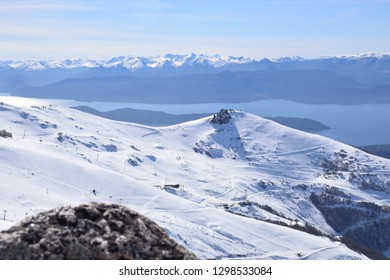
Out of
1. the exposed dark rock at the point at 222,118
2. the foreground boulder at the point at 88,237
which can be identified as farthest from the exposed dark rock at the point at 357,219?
the foreground boulder at the point at 88,237

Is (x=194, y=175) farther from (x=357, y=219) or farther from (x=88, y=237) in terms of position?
(x=88, y=237)

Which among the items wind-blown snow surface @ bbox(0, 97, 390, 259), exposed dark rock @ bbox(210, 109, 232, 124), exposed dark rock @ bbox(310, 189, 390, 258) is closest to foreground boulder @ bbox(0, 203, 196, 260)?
wind-blown snow surface @ bbox(0, 97, 390, 259)

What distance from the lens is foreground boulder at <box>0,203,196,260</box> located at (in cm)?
960

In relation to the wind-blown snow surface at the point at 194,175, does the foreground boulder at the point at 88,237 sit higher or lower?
higher

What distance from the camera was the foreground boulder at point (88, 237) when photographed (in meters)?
9.60

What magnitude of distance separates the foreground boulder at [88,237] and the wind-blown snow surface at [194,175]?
16.8 metres

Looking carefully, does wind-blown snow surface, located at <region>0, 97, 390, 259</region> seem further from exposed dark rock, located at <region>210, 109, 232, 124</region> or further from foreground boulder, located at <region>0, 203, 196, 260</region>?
foreground boulder, located at <region>0, 203, 196, 260</region>

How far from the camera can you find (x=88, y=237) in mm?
9977

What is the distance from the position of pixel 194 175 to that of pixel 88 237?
347 ft

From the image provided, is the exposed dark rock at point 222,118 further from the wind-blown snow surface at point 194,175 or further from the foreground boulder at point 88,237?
the foreground boulder at point 88,237

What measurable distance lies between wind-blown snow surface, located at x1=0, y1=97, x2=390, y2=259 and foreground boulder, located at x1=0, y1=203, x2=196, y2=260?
16802 mm

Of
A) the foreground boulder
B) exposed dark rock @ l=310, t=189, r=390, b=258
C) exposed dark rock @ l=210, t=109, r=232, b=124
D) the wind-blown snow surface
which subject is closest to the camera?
the foreground boulder

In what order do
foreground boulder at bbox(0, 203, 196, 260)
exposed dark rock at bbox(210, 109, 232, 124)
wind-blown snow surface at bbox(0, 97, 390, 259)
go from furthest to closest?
exposed dark rock at bbox(210, 109, 232, 124), wind-blown snow surface at bbox(0, 97, 390, 259), foreground boulder at bbox(0, 203, 196, 260)
